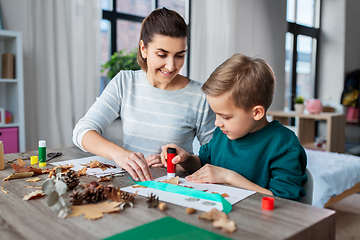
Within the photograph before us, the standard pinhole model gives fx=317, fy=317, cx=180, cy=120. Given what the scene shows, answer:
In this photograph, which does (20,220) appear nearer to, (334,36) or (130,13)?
(130,13)

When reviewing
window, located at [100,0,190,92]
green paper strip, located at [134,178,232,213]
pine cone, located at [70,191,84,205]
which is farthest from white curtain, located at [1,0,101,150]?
pine cone, located at [70,191,84,205]

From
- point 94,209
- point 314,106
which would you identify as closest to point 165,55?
point 94,209

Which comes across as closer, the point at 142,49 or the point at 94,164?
the point at 94,164

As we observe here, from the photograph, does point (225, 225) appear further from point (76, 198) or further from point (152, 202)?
point (76, 198)

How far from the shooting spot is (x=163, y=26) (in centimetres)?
126

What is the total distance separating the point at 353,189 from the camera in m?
2.33

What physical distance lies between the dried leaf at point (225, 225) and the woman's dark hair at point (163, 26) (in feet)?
2.75

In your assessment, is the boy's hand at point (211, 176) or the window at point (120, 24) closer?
the boy's hand at point (211, 176)

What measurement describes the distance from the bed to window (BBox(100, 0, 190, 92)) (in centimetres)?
222

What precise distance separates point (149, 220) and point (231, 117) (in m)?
0.47

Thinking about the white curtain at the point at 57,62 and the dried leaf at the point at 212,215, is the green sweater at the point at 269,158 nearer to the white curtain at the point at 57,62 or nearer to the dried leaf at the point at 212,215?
the dried leaf at the point at 212,215

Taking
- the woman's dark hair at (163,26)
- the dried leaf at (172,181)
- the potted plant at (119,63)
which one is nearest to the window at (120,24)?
the potted plant at (119,63)

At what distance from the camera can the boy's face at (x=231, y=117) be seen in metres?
1.00

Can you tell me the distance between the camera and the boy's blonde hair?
0.99m
